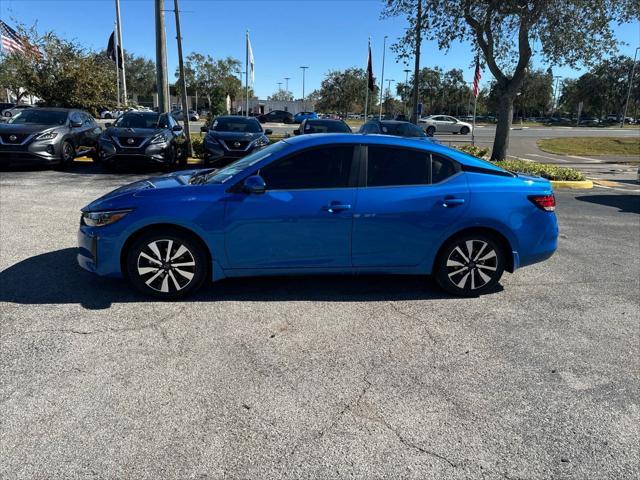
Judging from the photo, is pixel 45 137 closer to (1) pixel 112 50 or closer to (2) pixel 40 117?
(2) pixel 40 117

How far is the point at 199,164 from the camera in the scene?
45.9 ft

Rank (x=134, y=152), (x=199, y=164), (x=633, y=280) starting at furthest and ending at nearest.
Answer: (x=199, y=164)
(x=134, y=152)
(x=633, y=280)

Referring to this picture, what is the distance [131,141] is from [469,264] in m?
9.48

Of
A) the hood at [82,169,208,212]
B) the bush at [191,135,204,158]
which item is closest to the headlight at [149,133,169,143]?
the bush at [191,135,204,158]

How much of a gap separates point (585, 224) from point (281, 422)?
7.62 meters

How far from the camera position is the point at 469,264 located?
4820mm

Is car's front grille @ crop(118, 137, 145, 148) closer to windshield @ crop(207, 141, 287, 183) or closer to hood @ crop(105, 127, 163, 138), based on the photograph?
hood @ crop(105, 127, 163, 138)

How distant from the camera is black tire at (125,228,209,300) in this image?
439cm

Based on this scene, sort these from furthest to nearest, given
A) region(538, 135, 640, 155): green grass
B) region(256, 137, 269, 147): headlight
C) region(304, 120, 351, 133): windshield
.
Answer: region(538, 135, 640, 155): green grass < region(304, 120, 351, 133): windshield < region(256, 137, 269, 147): headlight

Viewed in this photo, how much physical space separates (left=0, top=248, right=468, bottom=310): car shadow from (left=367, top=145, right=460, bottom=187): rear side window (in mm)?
1086

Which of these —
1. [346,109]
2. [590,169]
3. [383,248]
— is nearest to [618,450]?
[383,248]

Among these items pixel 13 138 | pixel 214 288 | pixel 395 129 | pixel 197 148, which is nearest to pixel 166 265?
pixel 214 288

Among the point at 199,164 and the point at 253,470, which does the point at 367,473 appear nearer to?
the point at 253,470

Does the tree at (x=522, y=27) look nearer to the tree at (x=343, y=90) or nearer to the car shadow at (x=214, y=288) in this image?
the car shadow at (x=214, y=288)
